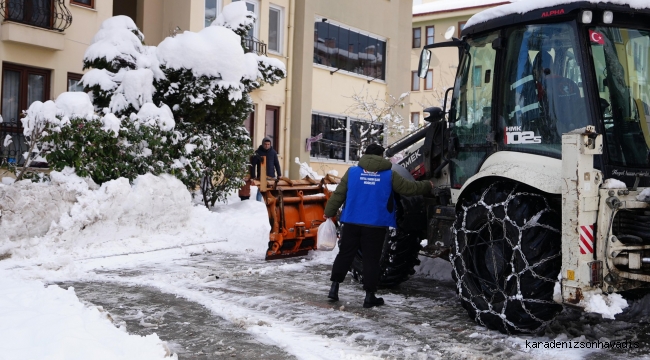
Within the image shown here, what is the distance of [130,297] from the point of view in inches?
284

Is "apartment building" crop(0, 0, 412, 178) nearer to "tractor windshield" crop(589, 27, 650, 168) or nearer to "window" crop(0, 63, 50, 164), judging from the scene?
"window" crop(0, 63, 50, 164)

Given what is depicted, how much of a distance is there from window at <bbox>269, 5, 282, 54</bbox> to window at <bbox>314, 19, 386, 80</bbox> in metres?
1.20

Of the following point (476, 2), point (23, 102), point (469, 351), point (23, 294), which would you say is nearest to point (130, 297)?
point (23, 294)

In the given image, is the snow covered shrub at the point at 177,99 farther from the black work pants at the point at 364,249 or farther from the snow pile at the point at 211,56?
the black work pants at the point at 364,249

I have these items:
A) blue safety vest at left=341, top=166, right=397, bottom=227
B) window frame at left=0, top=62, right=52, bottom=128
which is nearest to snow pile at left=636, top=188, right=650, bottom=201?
blue safety vest at left=341, top=166, right=397, bottom=227

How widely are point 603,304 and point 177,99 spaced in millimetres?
9954

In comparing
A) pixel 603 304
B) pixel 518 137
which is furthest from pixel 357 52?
pixel 603 304

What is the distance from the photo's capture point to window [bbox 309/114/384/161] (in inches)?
856

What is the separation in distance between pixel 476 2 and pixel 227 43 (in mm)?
30823

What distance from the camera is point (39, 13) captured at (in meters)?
15.1

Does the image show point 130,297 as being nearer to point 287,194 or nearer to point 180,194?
point 287,194

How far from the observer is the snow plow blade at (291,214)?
31.7 ft

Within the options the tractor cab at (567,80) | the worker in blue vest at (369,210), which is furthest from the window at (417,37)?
the tractor cab at (567,80)

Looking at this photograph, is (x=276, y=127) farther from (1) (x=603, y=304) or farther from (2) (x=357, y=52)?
(1) (x=603, y=304)
